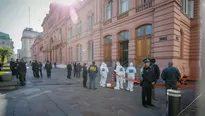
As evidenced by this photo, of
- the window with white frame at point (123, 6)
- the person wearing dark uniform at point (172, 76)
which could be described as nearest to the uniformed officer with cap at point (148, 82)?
the person wearing dark uniform at point (172, 76)

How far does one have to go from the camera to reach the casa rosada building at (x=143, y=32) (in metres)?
10.6

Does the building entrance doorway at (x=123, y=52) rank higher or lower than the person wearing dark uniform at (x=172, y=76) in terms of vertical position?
higher

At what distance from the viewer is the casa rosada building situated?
416 inches

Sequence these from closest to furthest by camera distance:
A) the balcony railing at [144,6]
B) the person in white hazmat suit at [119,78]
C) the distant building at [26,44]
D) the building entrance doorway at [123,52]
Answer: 1. the person in white hazmat suit at [119,78]
2. the balcony railing at [144,6]
3. the building entrance doorway at [123,52]
4. the distant building at [26,44]

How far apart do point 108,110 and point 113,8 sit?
1398 cm

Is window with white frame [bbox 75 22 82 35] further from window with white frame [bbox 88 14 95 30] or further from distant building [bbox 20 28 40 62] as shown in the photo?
distant building [bbox 20 28 40 62]

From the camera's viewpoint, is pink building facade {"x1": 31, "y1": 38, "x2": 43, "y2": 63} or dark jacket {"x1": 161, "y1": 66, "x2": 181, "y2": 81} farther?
pink building facade {"x1": 31, "y1": 38, "x2": 43, "y2": 63}

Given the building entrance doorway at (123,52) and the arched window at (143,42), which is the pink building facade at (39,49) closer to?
the building entrance doorway at (123,52)

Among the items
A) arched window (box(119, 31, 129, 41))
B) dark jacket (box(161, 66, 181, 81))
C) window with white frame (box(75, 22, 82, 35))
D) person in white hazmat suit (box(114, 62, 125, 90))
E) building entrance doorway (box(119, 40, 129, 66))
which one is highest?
window with white frame (box(75, 22, 82, 35))

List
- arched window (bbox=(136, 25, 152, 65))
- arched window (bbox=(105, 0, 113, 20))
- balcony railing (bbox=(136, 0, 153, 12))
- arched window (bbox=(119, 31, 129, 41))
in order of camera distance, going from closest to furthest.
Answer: balcony railing (bbox=(136, 0, 153, 12)), arched window (bbox=(136, 25, 152, 65)), arched window (bbox=(119, 31, 129, 41)), arched window (bbox=(105, 0, 113, 20))

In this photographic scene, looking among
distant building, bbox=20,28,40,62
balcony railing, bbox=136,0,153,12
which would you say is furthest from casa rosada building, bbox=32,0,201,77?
distant building, bbox=20,28,40,62

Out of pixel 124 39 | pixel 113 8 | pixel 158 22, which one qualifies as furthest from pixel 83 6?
pixel 158 22

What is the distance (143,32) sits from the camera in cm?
1268

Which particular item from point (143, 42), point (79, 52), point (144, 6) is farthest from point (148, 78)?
point (79, 52)
